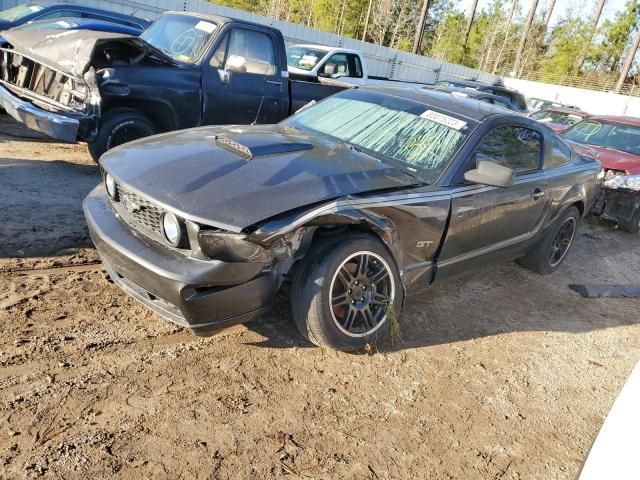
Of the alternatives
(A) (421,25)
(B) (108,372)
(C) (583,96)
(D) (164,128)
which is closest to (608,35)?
(C) (583,96)

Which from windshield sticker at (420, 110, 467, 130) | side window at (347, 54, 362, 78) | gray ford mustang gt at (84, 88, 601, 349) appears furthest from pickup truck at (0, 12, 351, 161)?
side window at (347, 54, 362, 78)

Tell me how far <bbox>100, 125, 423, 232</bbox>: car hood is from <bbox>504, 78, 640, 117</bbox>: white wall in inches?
1333

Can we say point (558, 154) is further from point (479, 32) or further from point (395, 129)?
point (479, 32)

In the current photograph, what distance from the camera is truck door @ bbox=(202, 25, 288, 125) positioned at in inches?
246

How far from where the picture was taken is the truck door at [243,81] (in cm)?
625

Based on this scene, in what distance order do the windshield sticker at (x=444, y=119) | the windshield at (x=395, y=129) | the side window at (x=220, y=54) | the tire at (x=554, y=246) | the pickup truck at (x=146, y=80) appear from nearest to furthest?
1. the windshield at (x=395, y=129)
2. the windshield sticker at (x=444, y=119)
3. the tire at (x=554, y=246)
4. the pickup truck at (x=146, y=80)
5. the side window at (x=220, y=54)

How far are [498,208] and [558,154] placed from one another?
4.34 ft

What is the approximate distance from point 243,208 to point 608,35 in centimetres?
5150

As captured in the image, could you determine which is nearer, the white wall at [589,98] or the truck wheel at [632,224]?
the truck wheel at [632,224]

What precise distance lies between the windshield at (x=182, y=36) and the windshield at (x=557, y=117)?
9.62m

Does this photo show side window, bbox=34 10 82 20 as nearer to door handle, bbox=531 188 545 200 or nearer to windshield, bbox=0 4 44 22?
windshield, bbox=0 4 44 22

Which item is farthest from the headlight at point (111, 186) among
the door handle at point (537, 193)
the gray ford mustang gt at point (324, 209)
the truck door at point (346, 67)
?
the truck door at point (346, 67)

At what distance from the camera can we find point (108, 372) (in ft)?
9.10

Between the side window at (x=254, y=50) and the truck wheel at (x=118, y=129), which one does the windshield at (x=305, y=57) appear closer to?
the side window at (x=254, y=50)
